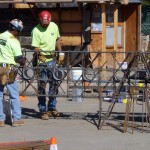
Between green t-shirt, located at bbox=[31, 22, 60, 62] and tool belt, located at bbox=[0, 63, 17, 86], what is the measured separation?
1039mm

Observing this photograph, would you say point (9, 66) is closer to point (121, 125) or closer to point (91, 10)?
point (121, 125)

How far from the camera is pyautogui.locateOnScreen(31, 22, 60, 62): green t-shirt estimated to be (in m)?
11.0

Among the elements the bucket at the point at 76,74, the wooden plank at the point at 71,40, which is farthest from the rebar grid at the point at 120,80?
the wooden plank at the point at 71,40

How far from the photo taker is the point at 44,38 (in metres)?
11.0

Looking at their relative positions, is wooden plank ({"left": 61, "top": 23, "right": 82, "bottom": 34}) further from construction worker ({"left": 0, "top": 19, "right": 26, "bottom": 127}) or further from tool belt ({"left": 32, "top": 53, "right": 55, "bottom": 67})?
construction worker ({"left": 0, "top": 19, "right": 26, "bottom": 127})

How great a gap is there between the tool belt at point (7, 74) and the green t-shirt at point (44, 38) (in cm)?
104

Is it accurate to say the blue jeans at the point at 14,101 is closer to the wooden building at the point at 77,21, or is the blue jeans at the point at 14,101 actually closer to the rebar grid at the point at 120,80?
the rebar grid at the point at 120,80

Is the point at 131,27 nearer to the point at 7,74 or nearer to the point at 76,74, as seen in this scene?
the point at 76,74

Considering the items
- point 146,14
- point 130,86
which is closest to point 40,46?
point 130,86

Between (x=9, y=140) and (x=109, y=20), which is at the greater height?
(x=109, y=20)

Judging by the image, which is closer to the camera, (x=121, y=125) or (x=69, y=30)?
(x=121, y=125)

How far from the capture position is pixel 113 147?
28.9 ft

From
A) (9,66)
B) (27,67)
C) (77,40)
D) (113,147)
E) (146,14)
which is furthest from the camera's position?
(146,14)

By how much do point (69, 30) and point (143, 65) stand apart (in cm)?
909
